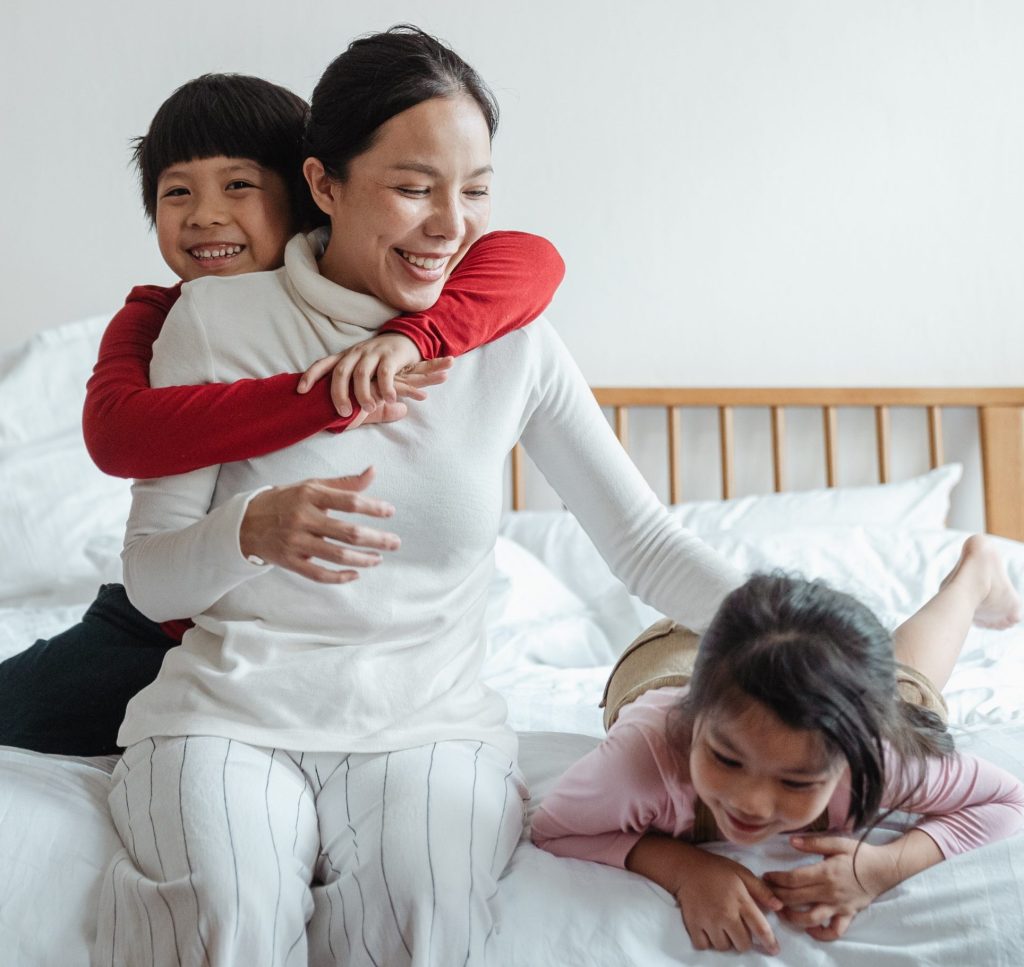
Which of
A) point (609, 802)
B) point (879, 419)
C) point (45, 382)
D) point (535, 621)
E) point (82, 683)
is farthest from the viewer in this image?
point (879, 419)

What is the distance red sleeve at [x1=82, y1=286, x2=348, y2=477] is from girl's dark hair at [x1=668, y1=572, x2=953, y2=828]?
36 cm

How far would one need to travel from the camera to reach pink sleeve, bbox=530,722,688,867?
86cm

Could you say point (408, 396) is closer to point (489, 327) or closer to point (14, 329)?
point (489, 327)

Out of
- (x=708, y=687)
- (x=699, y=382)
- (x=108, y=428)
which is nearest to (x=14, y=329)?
(x=699, y=382)

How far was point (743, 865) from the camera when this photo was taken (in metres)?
0.84

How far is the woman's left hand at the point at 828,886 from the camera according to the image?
2.57 feet

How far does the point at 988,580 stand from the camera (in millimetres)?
1180

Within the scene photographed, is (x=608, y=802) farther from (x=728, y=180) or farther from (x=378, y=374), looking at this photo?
(x=728, y=180)

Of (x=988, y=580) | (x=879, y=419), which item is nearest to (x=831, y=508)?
(x=879, y=419)

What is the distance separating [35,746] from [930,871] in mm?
782

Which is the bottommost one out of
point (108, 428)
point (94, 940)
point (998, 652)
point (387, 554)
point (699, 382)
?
point (94, 940)

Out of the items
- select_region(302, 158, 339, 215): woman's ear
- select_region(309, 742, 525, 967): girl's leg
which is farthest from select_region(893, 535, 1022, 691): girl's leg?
select_region(302, 158, 339, 215): woman's ear

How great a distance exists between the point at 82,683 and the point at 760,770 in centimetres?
67

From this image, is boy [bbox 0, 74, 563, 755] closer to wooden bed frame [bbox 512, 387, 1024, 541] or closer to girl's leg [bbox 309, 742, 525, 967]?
girl's leg [bbox 309, 742, 525, 967]
